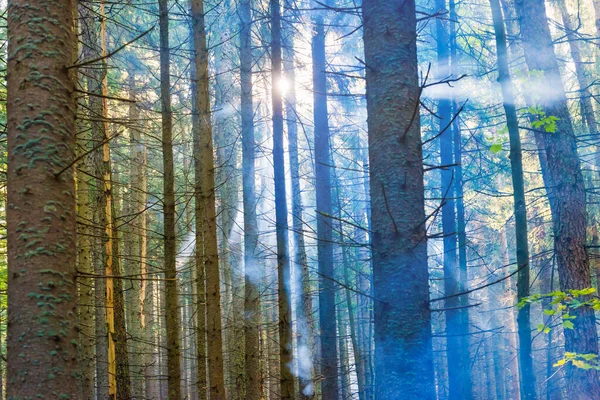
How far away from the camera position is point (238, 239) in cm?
2061

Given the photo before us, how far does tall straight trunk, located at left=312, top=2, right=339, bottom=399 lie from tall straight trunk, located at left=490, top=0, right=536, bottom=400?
329 cm

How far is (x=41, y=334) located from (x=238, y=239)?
17699 millimetres

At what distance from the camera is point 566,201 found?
8070 mm

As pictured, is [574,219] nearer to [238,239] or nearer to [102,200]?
[102,200]

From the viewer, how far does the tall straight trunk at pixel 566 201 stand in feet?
25.4

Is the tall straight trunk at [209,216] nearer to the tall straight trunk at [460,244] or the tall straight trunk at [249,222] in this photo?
the tall straight trunk at [249,222]

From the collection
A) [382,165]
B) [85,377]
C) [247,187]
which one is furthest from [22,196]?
[85,377]

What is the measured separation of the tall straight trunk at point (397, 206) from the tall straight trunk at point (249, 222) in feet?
17.3

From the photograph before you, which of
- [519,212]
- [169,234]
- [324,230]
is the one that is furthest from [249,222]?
[519,212]

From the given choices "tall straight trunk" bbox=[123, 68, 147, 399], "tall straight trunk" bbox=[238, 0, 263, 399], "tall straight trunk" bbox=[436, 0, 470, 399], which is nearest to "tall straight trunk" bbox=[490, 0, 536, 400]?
"tall straight trunk" bbox=[436, 0, 470, 399]

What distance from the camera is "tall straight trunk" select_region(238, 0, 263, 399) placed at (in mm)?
8734

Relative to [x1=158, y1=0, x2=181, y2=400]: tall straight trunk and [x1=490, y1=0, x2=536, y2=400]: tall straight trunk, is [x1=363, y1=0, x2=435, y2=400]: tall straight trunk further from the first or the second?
[x1=490, y1=0, x2=536, y2=400]: tall straight trunk

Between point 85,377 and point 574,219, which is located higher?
point 574,219

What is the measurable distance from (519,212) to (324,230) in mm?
3743
